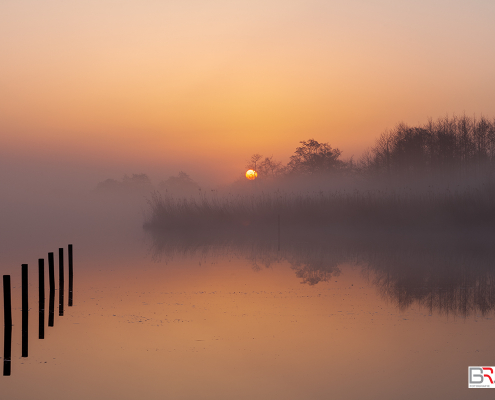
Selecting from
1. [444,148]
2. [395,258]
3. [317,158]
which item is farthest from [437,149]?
[395,258]

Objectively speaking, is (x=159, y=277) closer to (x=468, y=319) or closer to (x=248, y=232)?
(x=468, y=319)

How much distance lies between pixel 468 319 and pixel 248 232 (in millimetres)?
14153

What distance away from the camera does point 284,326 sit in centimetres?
638

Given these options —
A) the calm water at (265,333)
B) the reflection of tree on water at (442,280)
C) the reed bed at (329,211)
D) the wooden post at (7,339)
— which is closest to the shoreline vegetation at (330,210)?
the reed bed at (329,211)

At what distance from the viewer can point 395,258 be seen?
12.5 metres

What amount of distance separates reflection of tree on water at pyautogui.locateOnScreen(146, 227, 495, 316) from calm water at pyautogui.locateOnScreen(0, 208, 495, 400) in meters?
0.06

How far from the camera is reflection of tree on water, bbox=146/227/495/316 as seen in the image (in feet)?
26.5

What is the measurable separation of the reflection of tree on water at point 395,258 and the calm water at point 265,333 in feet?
0.21

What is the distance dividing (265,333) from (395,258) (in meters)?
7.35

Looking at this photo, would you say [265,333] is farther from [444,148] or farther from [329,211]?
[444,148]

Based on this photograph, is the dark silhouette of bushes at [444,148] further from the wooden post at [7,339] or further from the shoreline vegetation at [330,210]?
the wooden post at [7,339]

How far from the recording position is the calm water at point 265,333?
453 cm

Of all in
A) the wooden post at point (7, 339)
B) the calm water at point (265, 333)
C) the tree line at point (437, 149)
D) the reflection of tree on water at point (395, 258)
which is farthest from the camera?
the tree line at point (437, 149)

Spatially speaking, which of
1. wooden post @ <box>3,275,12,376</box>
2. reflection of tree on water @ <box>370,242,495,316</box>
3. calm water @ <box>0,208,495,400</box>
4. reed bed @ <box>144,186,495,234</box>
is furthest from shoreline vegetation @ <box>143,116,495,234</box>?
wooden post @ <box>3,275,12,376</box>
